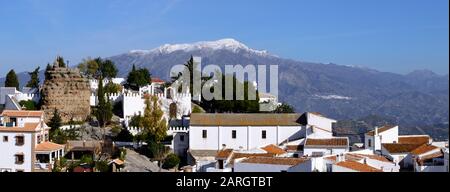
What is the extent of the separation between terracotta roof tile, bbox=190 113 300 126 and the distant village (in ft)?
0.12

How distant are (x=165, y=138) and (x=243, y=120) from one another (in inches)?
115

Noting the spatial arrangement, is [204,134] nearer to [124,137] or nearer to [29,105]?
[124,137]

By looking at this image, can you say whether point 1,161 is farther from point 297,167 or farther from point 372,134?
point 372,134


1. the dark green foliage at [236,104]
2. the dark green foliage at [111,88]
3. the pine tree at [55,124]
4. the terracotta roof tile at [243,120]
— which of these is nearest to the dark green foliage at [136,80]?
the dark green foliage at [111,88]

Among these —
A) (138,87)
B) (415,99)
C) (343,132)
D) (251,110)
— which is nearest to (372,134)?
(343,132)

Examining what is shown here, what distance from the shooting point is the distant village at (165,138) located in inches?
685

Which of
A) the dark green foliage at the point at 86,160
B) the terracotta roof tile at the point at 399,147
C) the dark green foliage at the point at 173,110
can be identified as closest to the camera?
the terracotta roof tile at the point at 399,147

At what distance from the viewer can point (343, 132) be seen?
2611 centimetres

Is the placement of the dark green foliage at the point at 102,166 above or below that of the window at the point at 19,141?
below

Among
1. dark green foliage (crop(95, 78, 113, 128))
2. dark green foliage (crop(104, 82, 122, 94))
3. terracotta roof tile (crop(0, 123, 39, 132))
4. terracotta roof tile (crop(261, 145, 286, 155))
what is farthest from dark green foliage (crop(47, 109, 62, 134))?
terracotta roof tile (crop(261, 145, 286, 155))

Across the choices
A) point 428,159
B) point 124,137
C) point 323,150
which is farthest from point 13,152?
point 428,159

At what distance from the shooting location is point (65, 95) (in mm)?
25312

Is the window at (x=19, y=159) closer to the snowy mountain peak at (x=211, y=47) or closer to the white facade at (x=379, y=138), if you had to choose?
the white facade at (x=379, y=138)

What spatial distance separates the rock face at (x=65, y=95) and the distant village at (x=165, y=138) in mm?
40
